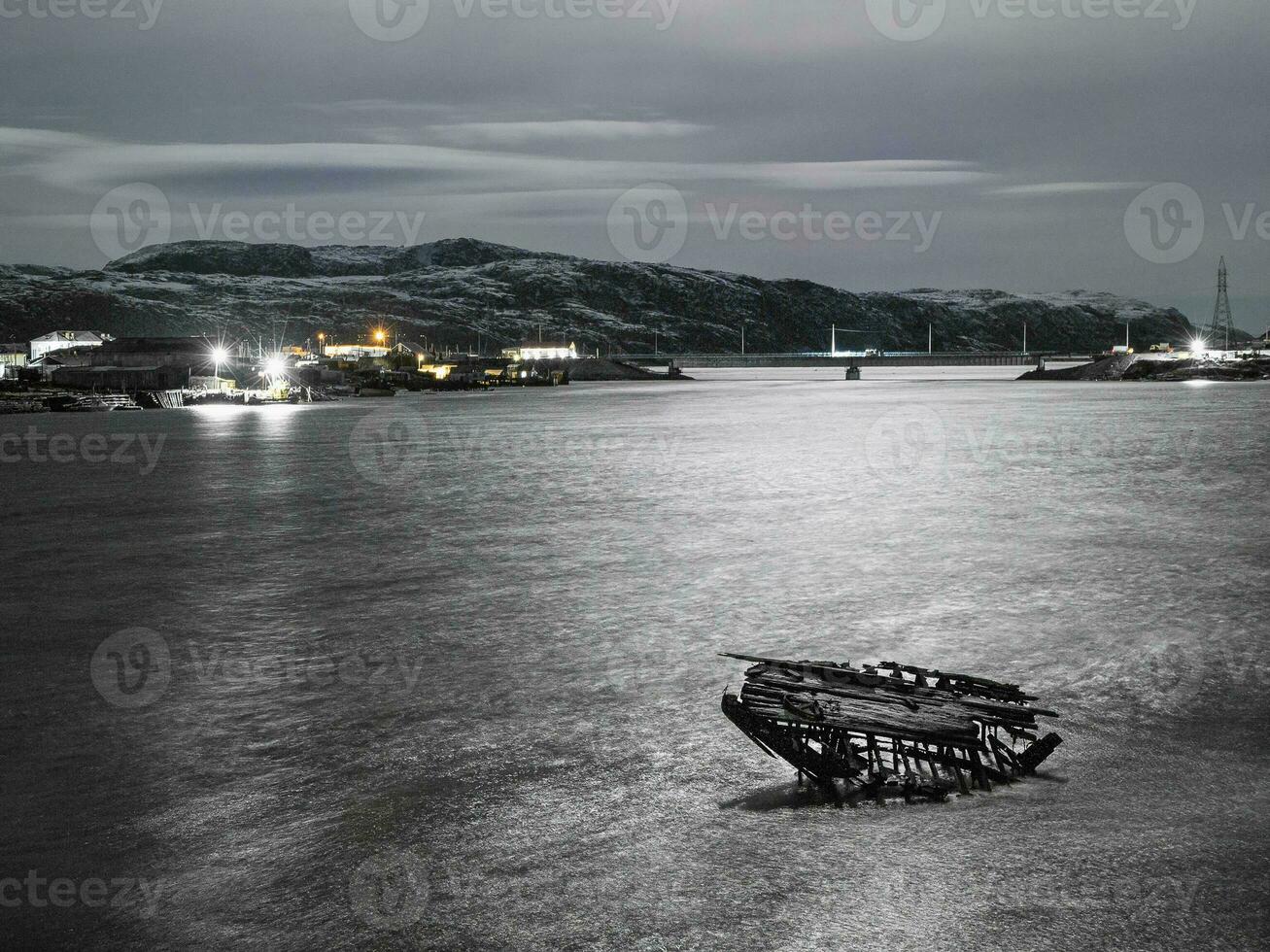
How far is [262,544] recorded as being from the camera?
1011 inches

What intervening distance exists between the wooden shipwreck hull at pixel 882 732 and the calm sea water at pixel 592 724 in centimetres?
36

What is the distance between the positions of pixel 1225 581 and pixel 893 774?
12.8 meters

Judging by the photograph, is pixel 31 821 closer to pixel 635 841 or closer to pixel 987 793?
pixel 635 841

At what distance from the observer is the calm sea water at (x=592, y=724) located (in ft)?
26.3

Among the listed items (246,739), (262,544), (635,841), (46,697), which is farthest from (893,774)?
(262,544)

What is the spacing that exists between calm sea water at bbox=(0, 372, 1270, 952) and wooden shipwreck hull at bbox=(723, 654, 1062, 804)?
1.18 ft

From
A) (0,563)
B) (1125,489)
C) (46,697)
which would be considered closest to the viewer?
(46,697)

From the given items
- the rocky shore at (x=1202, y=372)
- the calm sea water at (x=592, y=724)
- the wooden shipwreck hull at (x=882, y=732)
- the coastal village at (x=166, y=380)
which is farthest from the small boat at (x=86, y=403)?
the rocky shore at (x=1202, y=372)

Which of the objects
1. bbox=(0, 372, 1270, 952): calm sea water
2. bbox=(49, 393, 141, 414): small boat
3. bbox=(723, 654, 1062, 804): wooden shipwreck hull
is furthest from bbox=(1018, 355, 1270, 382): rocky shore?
bbox=(723, 654, 1062, 804): wooden shipwreck hull

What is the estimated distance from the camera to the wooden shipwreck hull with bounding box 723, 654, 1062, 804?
10133 mm

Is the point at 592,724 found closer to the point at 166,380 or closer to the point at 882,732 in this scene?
the point at 882,732

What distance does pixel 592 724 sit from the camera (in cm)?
1214

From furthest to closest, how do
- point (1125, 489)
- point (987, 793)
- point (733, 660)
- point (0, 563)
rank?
1. point (1125, 489)
2. point (0, 563)
3. point (733, 660)
4. point (987, 793)

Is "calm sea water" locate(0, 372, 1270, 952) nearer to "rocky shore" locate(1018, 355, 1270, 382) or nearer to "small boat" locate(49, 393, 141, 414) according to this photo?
"small boat" locate(49, 393, 141, 414)
